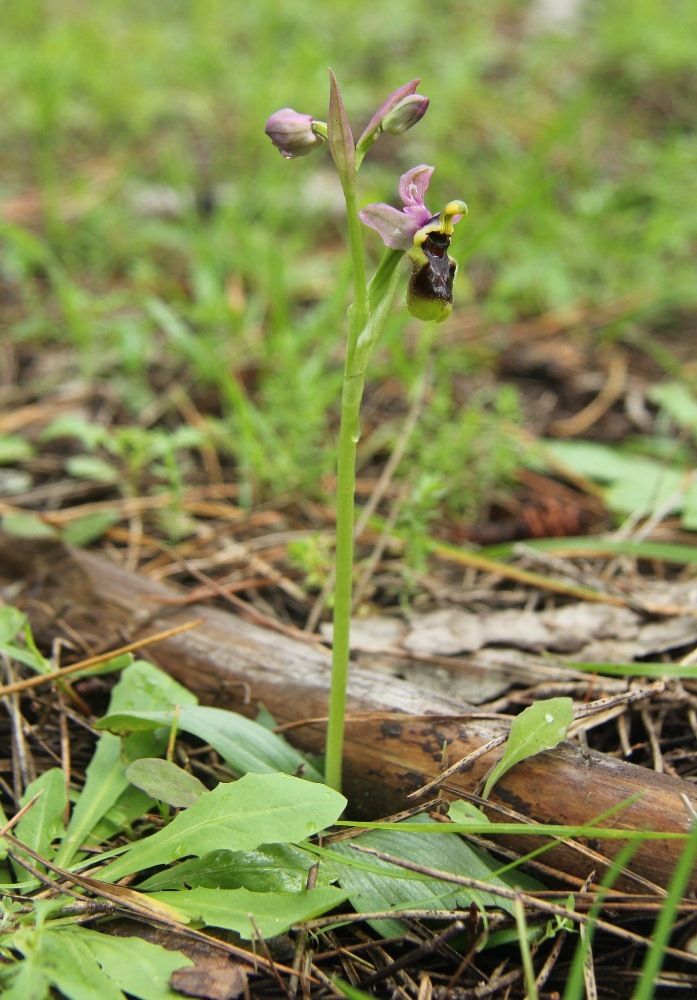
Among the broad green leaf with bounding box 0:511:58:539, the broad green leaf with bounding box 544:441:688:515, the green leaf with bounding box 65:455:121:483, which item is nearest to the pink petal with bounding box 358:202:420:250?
the broad green leaf with bounding box 0:511:58:539

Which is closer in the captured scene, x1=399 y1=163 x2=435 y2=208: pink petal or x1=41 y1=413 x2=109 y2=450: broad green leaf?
x1=399 y1=163 x2=435 y2=208: pink petal

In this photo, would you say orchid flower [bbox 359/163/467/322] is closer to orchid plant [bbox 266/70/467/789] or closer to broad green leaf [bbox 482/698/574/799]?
orchid plant [bbox 266/70/467/789]

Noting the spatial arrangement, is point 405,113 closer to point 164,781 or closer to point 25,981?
point 164,781

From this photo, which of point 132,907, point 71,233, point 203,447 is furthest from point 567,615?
point 71,233

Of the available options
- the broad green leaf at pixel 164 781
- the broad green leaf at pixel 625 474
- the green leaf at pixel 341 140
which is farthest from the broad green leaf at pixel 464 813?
the broad green leaf at pixel 625 474

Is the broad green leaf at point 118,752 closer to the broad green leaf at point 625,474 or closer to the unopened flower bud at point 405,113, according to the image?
the unopened flower bud at point 405,113

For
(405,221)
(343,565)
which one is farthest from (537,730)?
(405,221)
